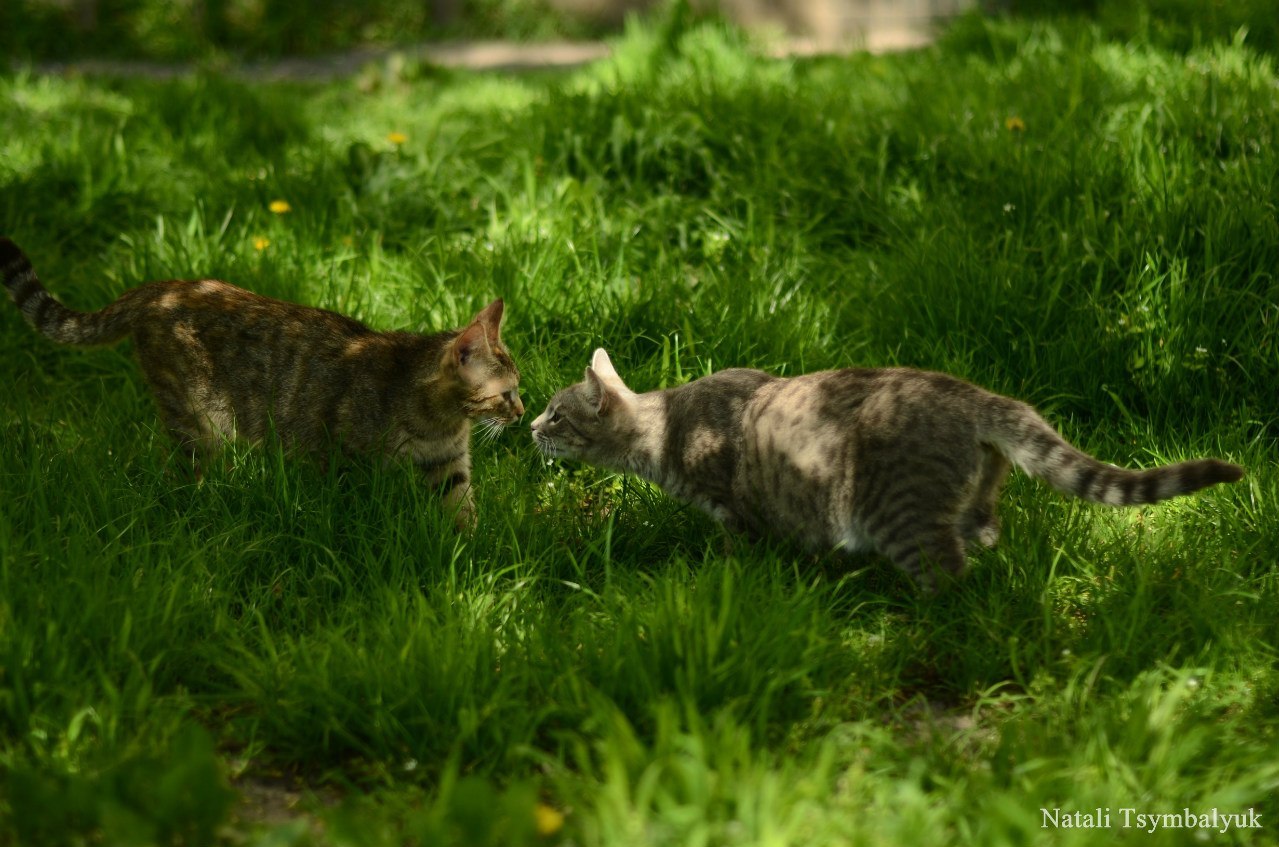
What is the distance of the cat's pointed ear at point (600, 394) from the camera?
413 cm

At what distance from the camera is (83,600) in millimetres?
3068

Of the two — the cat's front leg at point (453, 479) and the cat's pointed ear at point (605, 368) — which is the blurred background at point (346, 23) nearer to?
the cat's pointed ear at point (605, 368)

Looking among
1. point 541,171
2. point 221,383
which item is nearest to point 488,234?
point 541,171

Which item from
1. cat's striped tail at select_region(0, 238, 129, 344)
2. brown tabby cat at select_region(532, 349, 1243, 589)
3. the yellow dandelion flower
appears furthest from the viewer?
cat's striped tail at select_region(0, 238, 129, 344)

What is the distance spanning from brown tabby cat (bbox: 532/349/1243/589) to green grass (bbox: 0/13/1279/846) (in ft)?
0.48

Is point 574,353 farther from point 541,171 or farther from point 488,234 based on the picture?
point 541,171

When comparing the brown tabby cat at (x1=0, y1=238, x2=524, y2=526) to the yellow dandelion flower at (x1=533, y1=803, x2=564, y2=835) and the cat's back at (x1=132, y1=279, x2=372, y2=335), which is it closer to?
the cat's back at (x1=132, y1=279, x2=372, y2=335)

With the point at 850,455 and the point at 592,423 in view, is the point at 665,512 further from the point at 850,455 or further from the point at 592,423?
the point at 850,455

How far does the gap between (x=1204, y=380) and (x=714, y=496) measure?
189 centimetres

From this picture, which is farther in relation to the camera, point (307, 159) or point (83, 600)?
point (307, 159)

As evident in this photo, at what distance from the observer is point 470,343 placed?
407 centimetres

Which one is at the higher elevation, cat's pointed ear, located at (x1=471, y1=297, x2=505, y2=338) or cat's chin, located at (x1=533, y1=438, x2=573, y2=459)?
cat's pointed ear, located at (x1=471, y1=297, x2=505, y2=338)

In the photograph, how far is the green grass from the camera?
263cm

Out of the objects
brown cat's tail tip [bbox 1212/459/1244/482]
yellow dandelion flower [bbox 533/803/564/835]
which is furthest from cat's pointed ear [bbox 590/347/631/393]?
yellow dandelion flower [bbox 533/803/564/835]
